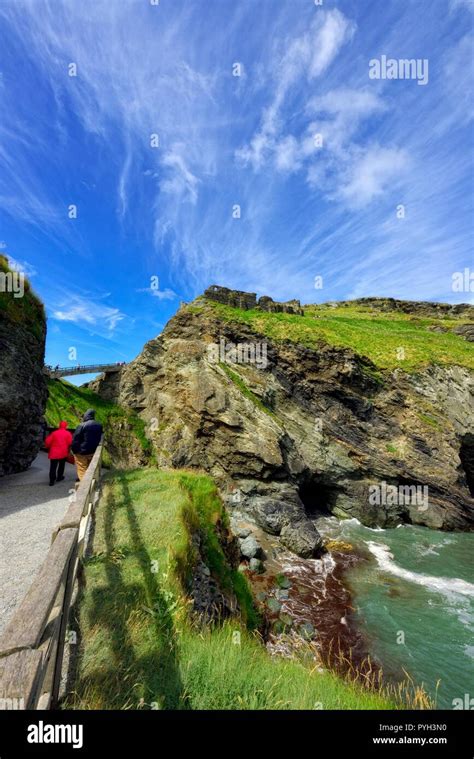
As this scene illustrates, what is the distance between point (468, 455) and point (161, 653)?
45446 mm

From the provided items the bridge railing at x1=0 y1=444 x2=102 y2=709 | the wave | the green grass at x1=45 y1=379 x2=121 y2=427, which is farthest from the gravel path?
the green grass at x1=45 y1=379 x2=121 y2=427

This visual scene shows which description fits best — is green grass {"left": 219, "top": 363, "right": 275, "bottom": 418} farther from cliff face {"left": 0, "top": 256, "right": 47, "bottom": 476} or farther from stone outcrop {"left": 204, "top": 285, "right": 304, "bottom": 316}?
cliff face {"left": 0, "top": 256, "right": 47, "bottom": 476}

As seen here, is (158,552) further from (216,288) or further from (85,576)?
(216,288)

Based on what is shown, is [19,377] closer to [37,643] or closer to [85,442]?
[85,442]

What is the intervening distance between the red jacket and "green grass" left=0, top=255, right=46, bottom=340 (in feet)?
18.7

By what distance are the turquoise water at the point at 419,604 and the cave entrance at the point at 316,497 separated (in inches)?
164

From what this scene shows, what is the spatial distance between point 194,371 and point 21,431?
70.4ft

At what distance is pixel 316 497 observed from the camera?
111 ft

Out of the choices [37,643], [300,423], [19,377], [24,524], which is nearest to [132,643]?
[37,643]

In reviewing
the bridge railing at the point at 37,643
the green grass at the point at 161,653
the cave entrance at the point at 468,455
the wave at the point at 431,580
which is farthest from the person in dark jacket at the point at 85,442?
the cave entrance at the point at 468,455

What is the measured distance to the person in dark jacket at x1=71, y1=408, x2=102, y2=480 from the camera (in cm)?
1146

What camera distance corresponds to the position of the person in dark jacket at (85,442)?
451 inches
